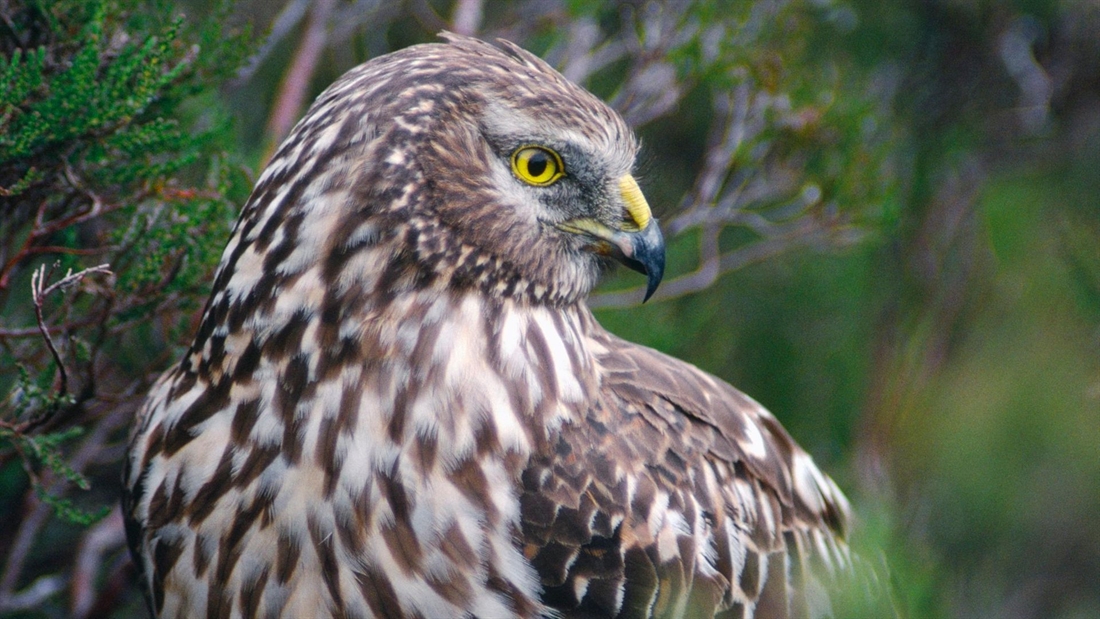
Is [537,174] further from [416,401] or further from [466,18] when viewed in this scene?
[466,18]

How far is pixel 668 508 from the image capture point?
2.14 m

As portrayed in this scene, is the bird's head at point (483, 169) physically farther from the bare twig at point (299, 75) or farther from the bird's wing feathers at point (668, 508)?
the bare twig at point (299, 75)

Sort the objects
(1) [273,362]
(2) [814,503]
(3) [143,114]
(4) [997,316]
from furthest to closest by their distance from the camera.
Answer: (4) [997,316] → (2) [814,503] → (3) [143,114] → (1) [273,362]

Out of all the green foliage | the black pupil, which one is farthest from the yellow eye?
the green foliage

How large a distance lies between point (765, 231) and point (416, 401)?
262 cm

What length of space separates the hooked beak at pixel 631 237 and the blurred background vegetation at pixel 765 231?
0.27m

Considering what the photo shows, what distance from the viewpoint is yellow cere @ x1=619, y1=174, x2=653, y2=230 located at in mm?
2229

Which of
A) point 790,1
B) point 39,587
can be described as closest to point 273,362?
point 39,587

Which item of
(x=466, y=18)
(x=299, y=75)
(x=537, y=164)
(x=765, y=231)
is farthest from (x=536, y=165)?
(x=765, y=231)

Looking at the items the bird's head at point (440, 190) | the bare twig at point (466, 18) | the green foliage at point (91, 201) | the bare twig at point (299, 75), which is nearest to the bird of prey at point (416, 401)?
the bird's head at point (440, 190)

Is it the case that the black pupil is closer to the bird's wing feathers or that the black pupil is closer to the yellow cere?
the yellow cere

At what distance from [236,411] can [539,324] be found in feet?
2.13

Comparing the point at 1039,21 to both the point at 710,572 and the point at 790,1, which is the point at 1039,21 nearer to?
the point at 790,1

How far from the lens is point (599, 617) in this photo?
205 centimetres
